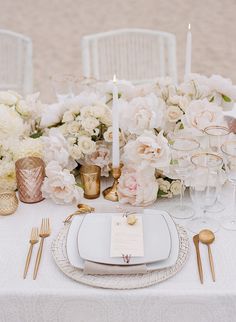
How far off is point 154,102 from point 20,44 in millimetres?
1359

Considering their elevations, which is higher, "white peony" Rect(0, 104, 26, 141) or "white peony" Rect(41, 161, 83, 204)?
"white peony" Rect(0, 104, 26, 141)

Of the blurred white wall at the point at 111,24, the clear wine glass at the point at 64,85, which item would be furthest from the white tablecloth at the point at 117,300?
the blurred white wall at the point at 111,24

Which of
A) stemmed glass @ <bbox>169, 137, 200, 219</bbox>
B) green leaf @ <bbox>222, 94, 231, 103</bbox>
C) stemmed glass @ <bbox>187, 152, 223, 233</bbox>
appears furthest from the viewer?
green leaf @ <bbox>222, 94, 231, 103</bbox>

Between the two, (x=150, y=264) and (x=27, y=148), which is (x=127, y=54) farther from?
(x=150, y=264)

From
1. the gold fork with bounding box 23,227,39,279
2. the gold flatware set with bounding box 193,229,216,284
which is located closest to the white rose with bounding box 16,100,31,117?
the gold fork with bounding box 23,227,39,279

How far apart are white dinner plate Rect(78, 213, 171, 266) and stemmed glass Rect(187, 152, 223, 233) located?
0.36 feet

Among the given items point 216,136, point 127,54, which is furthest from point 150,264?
point 127,54

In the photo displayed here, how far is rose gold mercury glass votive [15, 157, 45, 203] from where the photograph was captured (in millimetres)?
1464

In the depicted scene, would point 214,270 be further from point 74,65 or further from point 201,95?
point 74,65

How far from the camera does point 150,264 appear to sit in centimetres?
117

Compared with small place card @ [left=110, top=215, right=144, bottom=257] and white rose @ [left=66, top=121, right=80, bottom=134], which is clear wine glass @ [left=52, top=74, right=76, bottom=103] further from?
small place card @ [left=110, top=215, right=144, bottom=257]

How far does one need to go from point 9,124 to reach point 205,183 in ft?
2.08

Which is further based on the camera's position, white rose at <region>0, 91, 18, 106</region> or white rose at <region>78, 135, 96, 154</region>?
white rose at <region>0, 91, 18, 106</region>

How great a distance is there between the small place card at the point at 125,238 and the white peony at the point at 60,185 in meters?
0.19
